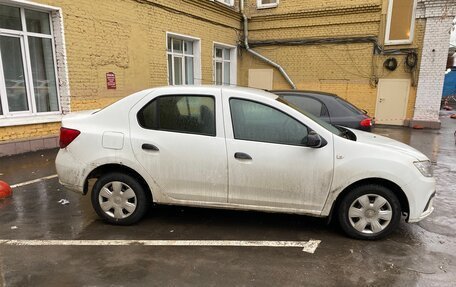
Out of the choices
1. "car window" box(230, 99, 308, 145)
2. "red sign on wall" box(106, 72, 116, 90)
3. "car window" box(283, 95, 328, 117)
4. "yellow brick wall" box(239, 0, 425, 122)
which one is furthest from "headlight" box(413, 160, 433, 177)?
"yellow brick wall" box(239, 0, 425, 122)

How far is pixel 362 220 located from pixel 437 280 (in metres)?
0.87

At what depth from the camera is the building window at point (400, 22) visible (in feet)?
40.8

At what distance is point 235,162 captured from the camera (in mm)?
3639

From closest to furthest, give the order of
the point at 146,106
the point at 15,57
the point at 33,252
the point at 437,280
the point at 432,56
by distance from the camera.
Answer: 1. the point at 437,280
2. the point at 33,252
3. the point at 146,106
4. the point at 15,57
5. the point at 432,56

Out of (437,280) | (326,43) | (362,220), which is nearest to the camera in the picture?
(437,280)

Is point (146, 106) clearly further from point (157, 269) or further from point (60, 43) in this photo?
point (60, 43)

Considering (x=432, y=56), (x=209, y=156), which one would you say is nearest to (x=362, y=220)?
(x=209, y=156)

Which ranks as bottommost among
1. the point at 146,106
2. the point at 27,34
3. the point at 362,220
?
the point at 362,220

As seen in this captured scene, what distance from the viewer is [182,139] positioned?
3734mm

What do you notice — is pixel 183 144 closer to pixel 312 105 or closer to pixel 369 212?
pixel 369 212

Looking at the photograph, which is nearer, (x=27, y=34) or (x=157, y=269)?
(x=157, y=269)

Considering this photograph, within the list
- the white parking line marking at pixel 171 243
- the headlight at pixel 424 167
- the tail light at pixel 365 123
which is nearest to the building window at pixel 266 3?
the tail light at pixel 365 123

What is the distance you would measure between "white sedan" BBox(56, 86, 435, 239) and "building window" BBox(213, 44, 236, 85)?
10821 mm

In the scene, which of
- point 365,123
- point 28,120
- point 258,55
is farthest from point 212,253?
point 258,55
